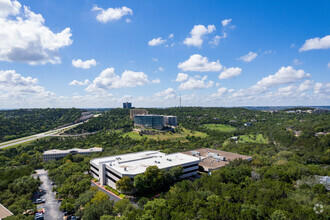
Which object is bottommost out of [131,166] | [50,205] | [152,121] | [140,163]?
[50,205]

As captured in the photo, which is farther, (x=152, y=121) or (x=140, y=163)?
(x=152, y=121)

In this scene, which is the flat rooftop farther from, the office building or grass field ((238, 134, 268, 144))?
grass field ((238, 134, 268, 144))

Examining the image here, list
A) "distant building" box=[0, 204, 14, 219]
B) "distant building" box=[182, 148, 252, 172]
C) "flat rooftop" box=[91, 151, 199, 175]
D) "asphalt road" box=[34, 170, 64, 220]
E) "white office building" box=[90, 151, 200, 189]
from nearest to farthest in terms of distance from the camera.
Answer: "distant building" box=[0, 204, 14, 219]
"asphalt road" box=[34, 170, 64, 220]
"white office building" box=[90, 151, 200, 189]
"flat rooftop" box=[91, 151, 199, 175]
"distant building" box=[182, 148, 252, 172]

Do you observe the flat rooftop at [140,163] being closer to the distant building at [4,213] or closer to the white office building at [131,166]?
the white office building at [131,166]

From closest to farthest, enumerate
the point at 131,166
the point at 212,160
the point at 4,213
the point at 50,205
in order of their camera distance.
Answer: the point at 4,213 → the point at 50,205 → the point at 131,166 → the point at 212,160

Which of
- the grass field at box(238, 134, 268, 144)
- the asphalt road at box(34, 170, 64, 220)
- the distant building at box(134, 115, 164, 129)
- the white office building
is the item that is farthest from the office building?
the distant building at box(134, 115, 164, 129)

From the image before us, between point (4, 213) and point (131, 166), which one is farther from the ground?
point (131, 166)

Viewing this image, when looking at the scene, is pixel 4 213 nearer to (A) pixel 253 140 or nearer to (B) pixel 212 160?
(B) pixel 212 160

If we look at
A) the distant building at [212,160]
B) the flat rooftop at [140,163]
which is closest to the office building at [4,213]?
the flat rooftop at [140,163]

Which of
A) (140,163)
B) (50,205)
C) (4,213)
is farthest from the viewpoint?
(140,163)

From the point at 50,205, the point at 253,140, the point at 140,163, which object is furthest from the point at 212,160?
the point at 253,140

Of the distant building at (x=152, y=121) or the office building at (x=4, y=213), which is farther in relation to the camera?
the distant building at (x=152, y=121)
